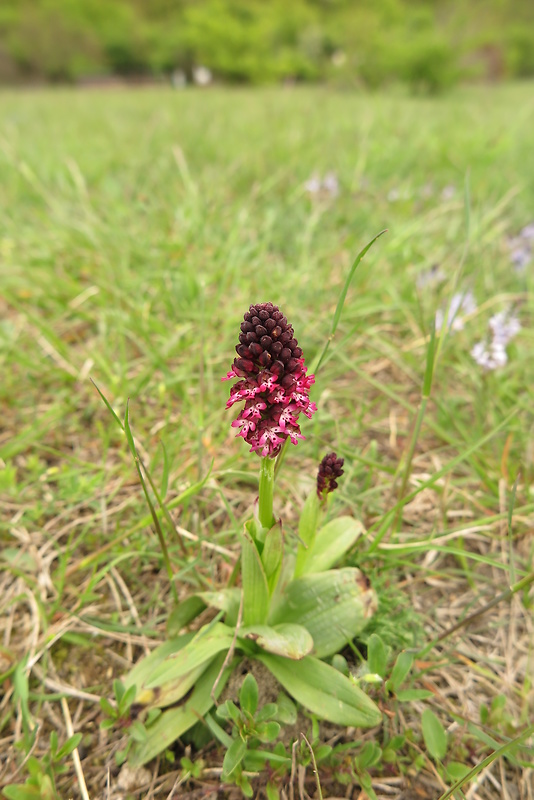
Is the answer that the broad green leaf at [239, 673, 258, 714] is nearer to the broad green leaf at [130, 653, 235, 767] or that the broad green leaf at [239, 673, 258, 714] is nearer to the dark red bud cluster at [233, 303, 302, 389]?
the broad green leaf at [130, 653, 235, 767]

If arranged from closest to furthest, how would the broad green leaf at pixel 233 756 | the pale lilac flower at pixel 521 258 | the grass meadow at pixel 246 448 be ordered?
the broad green leaf at pixel 233 756, the grass meadow at pixel 246 448, the pale lilac flower at pixel 521 258

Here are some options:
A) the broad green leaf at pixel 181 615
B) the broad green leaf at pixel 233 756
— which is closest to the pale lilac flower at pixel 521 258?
the broad green leaf at pixel 181 615

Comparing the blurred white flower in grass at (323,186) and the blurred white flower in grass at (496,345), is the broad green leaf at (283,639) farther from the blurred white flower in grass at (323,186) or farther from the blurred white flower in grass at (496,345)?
the blurred white flower in grass at (323,186)

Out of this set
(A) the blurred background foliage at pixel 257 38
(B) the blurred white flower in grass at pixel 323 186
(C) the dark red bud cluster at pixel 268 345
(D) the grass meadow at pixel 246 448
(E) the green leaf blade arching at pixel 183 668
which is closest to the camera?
(C) the dark red bud cluster at pixel 268 345

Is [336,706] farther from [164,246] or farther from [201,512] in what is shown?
[164,246]

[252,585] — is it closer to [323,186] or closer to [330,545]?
[330,545]

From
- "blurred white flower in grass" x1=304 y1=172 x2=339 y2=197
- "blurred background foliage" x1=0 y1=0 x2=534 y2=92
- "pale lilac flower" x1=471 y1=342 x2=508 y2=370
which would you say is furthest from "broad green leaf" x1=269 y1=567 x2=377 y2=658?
"blurred background foliage" x1=0 y1=0 x2=534 y2=92

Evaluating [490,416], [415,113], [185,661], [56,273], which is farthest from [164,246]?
[415,113]
